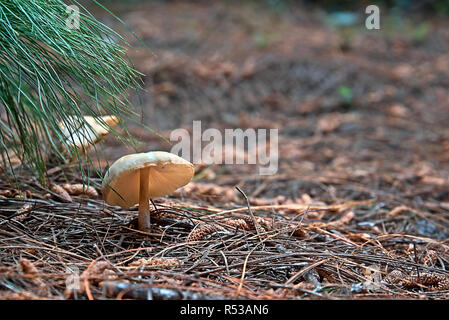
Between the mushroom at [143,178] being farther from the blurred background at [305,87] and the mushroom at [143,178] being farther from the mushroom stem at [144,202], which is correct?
the blurred background at [305,87]

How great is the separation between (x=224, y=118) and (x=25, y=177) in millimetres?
2489

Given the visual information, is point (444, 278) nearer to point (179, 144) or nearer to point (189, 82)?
point (179, 144)

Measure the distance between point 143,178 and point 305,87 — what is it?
366 centimetres

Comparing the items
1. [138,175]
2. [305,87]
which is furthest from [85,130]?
[305,87]

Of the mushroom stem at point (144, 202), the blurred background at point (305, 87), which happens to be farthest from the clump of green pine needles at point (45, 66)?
the blurred background at point (305, 87)

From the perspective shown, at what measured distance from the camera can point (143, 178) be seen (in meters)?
1.47

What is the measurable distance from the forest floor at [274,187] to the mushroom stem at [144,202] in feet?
0.13

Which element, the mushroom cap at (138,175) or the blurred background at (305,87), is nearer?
the mushroom cap at (138,175)

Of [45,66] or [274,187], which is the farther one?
[274,187]

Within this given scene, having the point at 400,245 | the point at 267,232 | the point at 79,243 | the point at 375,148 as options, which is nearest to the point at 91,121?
the point at 79,243

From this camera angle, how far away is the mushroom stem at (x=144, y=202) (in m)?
1.46

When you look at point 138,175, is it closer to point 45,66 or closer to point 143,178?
point 143,178

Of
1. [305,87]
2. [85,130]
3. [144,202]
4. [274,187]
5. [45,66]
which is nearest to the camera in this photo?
[45,66]

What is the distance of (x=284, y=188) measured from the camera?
2.62 meters
